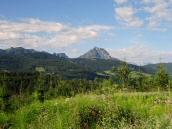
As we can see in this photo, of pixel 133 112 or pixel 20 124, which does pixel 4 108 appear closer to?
pixel 20 124

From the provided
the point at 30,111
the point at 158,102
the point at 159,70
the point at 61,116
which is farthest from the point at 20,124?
the point at 159,70

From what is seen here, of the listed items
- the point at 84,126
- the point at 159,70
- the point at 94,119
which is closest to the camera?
the point at 84,126

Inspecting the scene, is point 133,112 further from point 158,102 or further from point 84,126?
point 158,102

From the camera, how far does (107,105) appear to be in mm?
12469

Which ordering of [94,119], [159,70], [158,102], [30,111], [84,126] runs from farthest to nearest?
1. [159,70]
2. [158,102]
3. [30,111]
4. [94,119]
5. [84,126]

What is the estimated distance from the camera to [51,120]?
1166cm

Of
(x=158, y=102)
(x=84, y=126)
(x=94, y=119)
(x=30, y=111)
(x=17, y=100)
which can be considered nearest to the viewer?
(x=84, y=126)

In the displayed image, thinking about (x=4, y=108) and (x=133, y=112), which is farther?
(x=4, y=108)

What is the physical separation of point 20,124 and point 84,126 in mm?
2574

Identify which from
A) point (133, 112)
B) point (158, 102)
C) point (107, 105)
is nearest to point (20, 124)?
point (107, 105)

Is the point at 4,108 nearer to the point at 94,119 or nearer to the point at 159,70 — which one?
the point at 94,119

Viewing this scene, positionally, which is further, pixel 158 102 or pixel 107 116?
pixel 158 102

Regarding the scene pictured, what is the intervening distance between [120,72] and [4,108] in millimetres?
73833

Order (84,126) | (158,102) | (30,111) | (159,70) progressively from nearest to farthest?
(84,126), (30,111), (158,102), (159,70)
